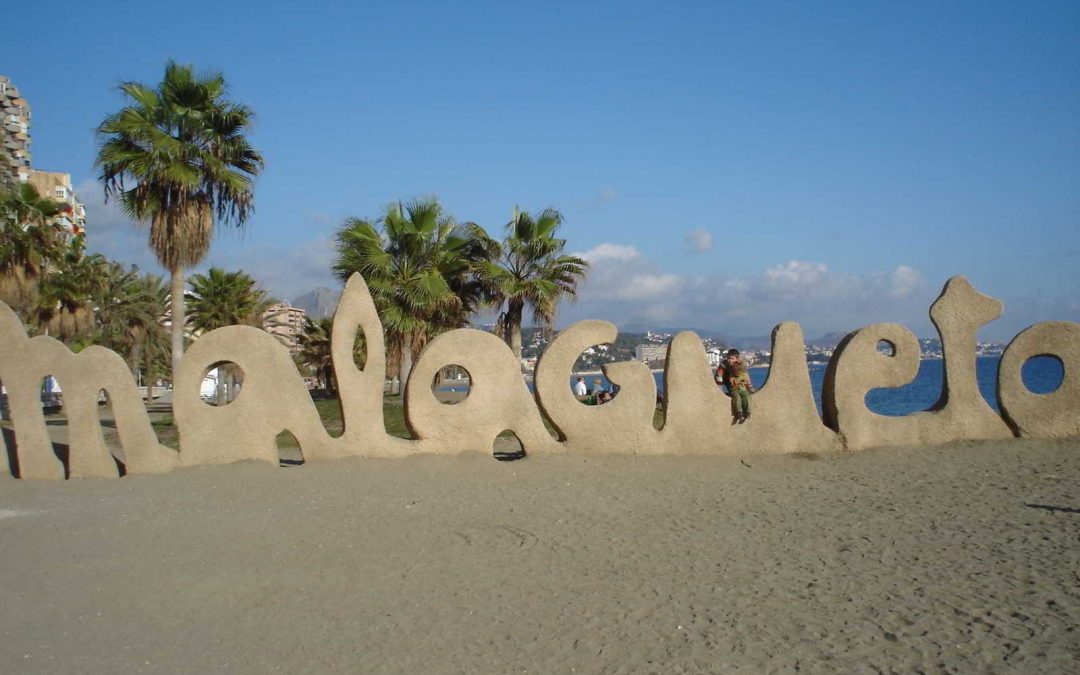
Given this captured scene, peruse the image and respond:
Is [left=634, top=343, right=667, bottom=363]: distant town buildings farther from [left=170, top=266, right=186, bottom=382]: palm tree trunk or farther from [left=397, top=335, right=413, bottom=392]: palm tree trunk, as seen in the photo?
[left=170, top=266, right=186, bottom=382]: palm tree trunk

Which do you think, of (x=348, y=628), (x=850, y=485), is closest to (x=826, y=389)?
(x=850, y=485)

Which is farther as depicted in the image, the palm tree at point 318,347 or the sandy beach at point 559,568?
the palm tree at point 318,347

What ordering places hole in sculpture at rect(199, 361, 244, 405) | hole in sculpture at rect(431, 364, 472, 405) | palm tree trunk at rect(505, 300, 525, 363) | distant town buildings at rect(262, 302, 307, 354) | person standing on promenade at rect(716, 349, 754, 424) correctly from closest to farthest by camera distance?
person standing on promenade at rect(716, 349, 754, 424)
hole in sculpture at rect(431, 364, 472, 405)
palm tree trunk at rect(505, 300, 525, 363)
hole in sculpture at rect(199, 361, 244, 405)
distant town buildings at rect(262, 302, 307, 354)

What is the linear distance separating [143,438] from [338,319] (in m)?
3.49

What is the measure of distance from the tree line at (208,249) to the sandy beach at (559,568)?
888cm

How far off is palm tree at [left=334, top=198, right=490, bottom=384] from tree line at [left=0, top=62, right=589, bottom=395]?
0.11 feet

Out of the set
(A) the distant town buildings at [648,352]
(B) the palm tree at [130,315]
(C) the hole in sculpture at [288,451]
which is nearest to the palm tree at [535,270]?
(C) the hole in sculpture at [288,451]

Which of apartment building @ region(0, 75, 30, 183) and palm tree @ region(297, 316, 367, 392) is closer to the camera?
palm tree @ region(297, 316, 367, 392)

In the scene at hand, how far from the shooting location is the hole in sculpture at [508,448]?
14.1 metres

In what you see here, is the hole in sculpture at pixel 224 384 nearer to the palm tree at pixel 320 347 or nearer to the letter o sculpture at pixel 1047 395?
the palm tree at pixel 320 347

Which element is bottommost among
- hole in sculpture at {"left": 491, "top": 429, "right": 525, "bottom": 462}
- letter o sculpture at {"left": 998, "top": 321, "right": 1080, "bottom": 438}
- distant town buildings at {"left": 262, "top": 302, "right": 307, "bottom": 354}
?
hole in sculpture at {"left": 491, "top": 429, "right": 525, "bottom": 462}

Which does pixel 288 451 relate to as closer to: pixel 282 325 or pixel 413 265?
pixel 413 265

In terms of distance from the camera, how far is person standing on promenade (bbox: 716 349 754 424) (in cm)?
1360

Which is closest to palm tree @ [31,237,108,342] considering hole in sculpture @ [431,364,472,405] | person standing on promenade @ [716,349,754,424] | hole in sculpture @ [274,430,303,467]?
hole in sculpture @ [431,364,472,405]
